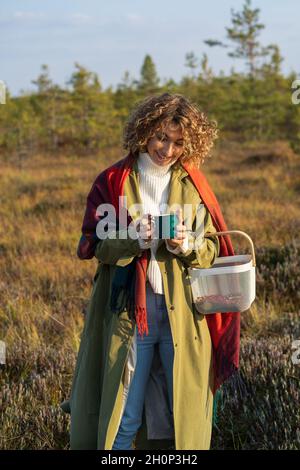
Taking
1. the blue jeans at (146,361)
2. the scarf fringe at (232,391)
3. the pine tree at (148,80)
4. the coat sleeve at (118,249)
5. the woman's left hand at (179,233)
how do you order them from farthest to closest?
1. the pine tree at (148,80)
2. the scarf fringe at (232,391)
3. the blue jeans at (146,361)
4. the coat sleeve at (118,249)
5. the woman's left hand at (179,233)

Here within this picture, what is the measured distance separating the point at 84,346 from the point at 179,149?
2.92ft

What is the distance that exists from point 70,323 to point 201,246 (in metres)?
2.82

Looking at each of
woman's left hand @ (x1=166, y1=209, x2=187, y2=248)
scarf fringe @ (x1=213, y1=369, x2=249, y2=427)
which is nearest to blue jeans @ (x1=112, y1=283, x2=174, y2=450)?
woman's left hand @ (x1=166, y1=209, x2=187, y2=248)

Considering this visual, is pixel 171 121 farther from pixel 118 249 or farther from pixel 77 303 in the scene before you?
pixel 77 303

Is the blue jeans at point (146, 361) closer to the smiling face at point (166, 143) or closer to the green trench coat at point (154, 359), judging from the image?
the green trench coat at point (154, 359)

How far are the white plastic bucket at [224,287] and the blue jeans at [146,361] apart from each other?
0.50ft

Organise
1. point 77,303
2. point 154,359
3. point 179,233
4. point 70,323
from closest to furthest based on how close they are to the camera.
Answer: point 179,233 < point 154,359 < point 70,323 < point 77,303

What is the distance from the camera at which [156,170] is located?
267cm

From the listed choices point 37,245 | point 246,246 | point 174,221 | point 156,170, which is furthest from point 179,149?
point 37,245

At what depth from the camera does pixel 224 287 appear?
102 inches

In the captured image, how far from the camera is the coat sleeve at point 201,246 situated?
2549mm

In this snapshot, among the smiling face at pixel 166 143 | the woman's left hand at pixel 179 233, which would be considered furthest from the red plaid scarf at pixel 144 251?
the woman's left hand at pixel 179 233

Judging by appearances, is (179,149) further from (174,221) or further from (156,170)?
(174,221)

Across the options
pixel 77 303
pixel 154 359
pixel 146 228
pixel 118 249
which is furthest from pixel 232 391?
pixel 77 303
